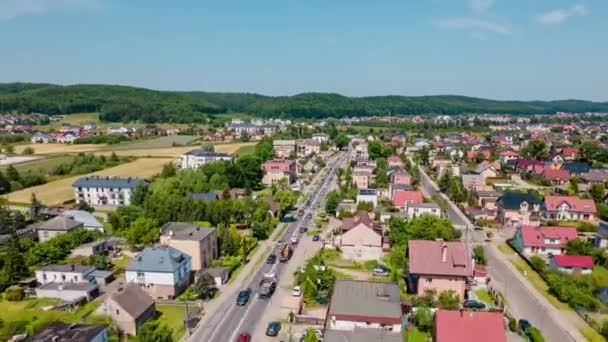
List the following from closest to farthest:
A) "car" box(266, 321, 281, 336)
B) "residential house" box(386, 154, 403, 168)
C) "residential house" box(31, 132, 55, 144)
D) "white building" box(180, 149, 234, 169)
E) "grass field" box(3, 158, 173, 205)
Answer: "car" box(266, 321, 281, 336)
"grass field" box(3, 158, 173, 205)
"white building" box(180, 149, 234, 169)
"residential house" box(386, 154, 403, 168)
"residential house" box(31, 132, 55, 144)

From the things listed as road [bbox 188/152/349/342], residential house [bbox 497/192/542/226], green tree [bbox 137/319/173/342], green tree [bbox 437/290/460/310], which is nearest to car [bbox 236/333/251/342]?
road [bbox 188/152/349/342]

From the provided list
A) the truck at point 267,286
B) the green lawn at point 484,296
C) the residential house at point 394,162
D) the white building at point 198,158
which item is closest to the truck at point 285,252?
the truck at point 267,286

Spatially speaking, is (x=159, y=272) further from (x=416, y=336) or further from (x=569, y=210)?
(x=569, y=210)

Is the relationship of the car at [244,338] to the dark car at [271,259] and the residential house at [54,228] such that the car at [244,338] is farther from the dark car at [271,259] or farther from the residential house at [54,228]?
the residential house at [54,228]

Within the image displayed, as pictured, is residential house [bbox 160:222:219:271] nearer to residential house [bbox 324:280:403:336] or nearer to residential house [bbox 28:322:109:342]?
residential house [bbox 28:322:109:342]

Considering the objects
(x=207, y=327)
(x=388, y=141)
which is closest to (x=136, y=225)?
(x=207, y=327)

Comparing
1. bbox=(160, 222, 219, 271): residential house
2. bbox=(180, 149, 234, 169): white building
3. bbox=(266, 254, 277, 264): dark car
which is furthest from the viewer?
bbox=(180, 149, 234, 169): white building
